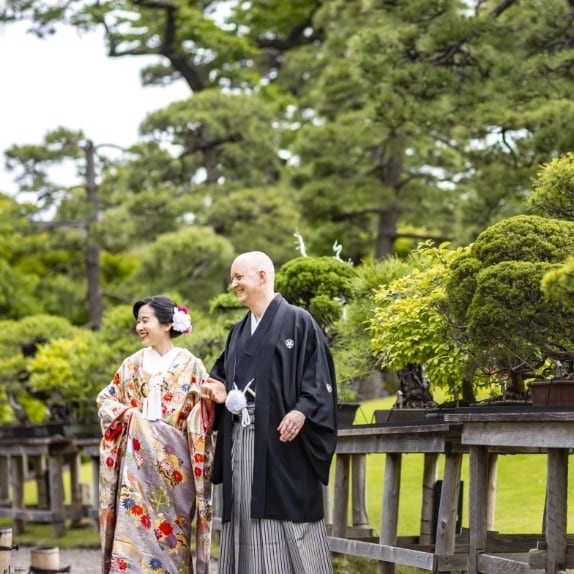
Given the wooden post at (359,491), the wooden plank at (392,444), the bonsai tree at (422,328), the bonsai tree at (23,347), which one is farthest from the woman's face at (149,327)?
the bonsai tree at (23,347)

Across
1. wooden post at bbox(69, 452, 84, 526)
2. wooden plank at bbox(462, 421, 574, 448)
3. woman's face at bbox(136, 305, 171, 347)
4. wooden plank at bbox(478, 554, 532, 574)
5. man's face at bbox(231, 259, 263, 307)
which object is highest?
man's face at bbox(231, 259, 263, 307)

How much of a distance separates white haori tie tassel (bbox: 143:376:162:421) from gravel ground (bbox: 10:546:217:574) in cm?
327

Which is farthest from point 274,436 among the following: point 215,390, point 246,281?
point 246,281

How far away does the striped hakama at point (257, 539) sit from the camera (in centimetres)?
579

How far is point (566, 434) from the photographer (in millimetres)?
5383

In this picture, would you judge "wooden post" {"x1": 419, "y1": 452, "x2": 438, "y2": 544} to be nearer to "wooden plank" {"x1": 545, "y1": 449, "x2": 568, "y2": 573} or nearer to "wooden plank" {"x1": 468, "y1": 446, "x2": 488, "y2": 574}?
"wooden plank" {"x1": 468, "y1": 446, "x2": 488, "y2": 574}

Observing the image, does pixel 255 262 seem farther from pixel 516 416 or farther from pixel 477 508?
pixel 477 508

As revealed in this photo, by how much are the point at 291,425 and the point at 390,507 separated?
2.29 meters

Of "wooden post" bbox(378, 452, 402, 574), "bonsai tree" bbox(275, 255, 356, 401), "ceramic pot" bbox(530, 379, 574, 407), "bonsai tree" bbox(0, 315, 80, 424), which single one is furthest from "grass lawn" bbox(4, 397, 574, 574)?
"ceramic pot" bbox(530, 379, 574, 407)

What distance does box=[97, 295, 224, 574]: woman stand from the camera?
6582mm

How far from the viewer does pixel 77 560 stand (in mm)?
11766

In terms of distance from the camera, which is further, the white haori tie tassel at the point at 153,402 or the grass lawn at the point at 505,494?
the grass lawn at the point at 505,494

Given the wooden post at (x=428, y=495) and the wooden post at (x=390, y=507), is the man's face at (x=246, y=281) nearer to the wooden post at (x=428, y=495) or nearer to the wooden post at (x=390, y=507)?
the wooden post at (x=390, y=507)

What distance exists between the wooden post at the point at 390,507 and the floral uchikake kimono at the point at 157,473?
1500mm
